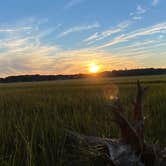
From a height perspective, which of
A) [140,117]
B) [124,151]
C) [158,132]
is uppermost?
[140,117]

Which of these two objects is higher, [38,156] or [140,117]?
[140,117]

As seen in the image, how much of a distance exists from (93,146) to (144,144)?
24 cm

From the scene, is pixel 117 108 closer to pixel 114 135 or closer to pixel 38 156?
pixel 38 156

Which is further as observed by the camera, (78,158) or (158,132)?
(158,132)

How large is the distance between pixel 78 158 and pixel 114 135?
0.51 m

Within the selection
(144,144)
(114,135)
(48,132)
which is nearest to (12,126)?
(48,132)

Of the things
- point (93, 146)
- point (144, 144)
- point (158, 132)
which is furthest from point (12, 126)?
point (144, 144)

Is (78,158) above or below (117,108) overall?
below

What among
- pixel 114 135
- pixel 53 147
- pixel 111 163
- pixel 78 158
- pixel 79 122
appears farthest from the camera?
pixel 79 122

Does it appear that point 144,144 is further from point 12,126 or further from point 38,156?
point 12,126

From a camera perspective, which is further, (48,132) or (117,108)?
(48,132)

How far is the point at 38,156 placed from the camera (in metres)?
1.87

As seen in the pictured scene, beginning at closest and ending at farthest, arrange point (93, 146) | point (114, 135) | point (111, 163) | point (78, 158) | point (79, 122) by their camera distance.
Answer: point (111, 163), point (93, 146), point (78, 158), point (114, 135), point (79, 122)

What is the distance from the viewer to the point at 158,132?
250 centimetres
